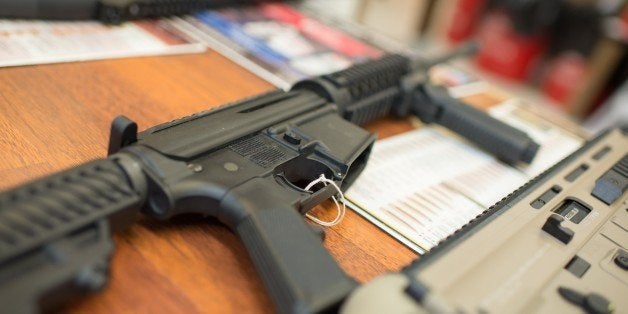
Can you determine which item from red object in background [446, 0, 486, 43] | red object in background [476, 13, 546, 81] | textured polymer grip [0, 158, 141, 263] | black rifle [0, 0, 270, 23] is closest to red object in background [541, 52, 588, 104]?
red object in background [476, 13, 546, 81]

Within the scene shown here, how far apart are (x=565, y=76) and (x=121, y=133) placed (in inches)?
89.8

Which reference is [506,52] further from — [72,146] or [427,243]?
[72,146]

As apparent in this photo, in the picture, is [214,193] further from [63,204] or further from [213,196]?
[63,204]

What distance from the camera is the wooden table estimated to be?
0.48 m

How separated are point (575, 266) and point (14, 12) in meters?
0.99

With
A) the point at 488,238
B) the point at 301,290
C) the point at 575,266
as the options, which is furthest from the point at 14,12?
the point at 575,266

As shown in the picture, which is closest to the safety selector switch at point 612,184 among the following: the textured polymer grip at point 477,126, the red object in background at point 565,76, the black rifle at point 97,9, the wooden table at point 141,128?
the textured polymer grip at point 477,126

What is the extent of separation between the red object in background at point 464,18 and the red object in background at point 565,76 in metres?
0.45

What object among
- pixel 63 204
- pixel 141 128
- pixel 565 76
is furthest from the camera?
pixel 565 76

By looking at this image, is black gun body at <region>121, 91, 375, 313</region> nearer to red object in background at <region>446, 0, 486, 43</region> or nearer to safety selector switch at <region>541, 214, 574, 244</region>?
safety selector switch at <region>541, 214, 574, 244</region>

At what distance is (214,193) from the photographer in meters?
0.52

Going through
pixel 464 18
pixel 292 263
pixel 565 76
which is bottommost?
pixel 565 76

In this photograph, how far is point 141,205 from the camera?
0.49 metres

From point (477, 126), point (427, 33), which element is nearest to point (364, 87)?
point (477, 126)
